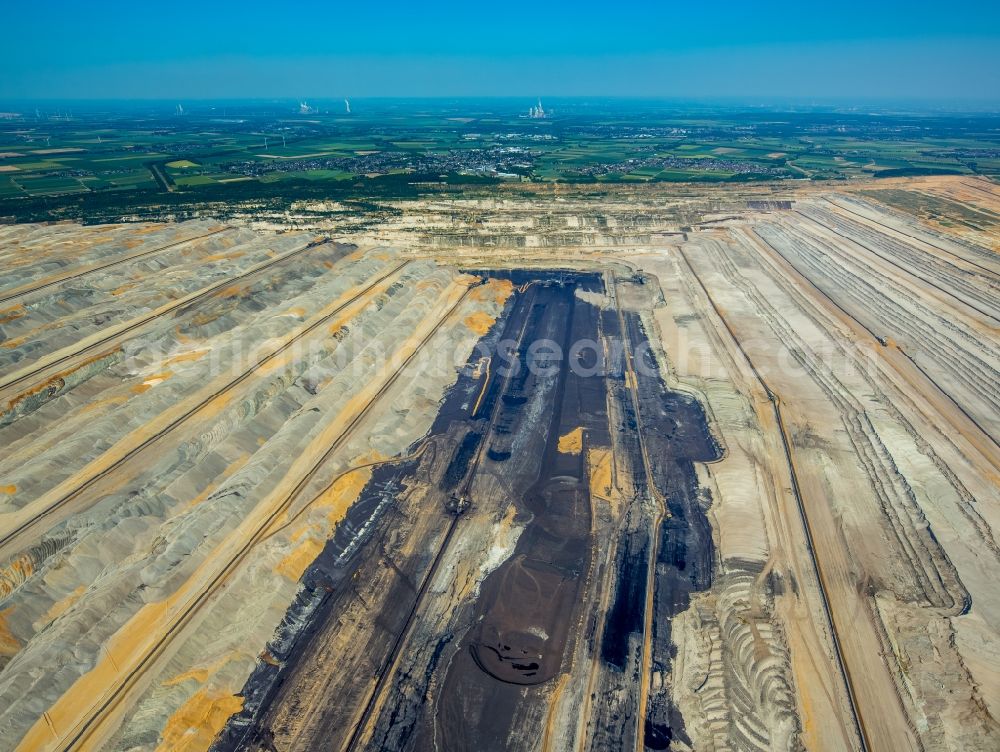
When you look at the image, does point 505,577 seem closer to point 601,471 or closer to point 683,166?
point 601,471

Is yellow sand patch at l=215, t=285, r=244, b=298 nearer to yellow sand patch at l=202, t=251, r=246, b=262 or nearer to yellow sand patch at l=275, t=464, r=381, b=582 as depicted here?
yellow sand patch at l=202, t=251, r=246, b=262

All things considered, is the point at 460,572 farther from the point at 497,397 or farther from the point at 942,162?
the point at 942,162

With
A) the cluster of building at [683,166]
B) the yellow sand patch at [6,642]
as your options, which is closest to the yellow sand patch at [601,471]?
the yellow sand patch at [6,642]

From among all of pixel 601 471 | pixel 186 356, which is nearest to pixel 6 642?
pixel 186 356

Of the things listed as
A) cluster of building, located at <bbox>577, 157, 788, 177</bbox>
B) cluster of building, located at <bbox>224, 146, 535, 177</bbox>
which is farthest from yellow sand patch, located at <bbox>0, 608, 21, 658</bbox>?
cluster of building, located at <bbox>577, 157, 788, 177</bbox>

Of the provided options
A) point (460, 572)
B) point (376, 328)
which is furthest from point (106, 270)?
point (460, 572)

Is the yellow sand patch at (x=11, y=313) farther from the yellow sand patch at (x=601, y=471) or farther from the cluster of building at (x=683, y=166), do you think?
the cluster of building at (x=683, y=166)

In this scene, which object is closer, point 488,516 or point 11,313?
point 488,516
